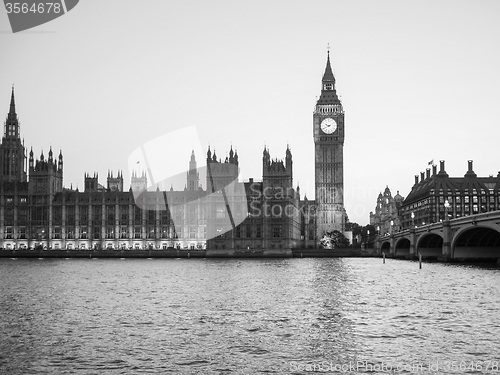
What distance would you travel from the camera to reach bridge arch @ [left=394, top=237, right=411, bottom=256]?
563 ft

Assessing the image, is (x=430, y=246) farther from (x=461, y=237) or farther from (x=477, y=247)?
(x=461, y=237)

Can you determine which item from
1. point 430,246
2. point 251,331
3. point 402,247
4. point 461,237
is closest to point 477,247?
point 461,237

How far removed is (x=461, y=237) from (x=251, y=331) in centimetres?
8713

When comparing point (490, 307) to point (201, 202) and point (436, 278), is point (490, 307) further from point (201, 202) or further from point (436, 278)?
point (201, 202)

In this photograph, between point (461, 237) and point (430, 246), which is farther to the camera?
point (430, 246)

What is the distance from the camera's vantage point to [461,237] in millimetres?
114625

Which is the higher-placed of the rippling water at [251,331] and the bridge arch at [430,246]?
the bridge arch at [430,246]

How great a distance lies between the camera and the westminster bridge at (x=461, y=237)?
93.6 metres

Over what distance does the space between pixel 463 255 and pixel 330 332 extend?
9107cm

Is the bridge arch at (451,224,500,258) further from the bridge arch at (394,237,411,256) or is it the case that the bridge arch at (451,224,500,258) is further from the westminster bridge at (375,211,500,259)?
the bridge arch at (394,237,411,256)

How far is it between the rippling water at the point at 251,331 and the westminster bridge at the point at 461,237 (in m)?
34.2

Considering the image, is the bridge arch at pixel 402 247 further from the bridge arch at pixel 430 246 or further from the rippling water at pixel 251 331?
the rippling water at pixel 251 331

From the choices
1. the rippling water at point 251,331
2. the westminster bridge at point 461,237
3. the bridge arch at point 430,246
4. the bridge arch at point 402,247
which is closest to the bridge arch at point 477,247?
the westminster bridge at point 461,237

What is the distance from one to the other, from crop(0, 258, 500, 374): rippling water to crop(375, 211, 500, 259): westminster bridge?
34.2 meters
